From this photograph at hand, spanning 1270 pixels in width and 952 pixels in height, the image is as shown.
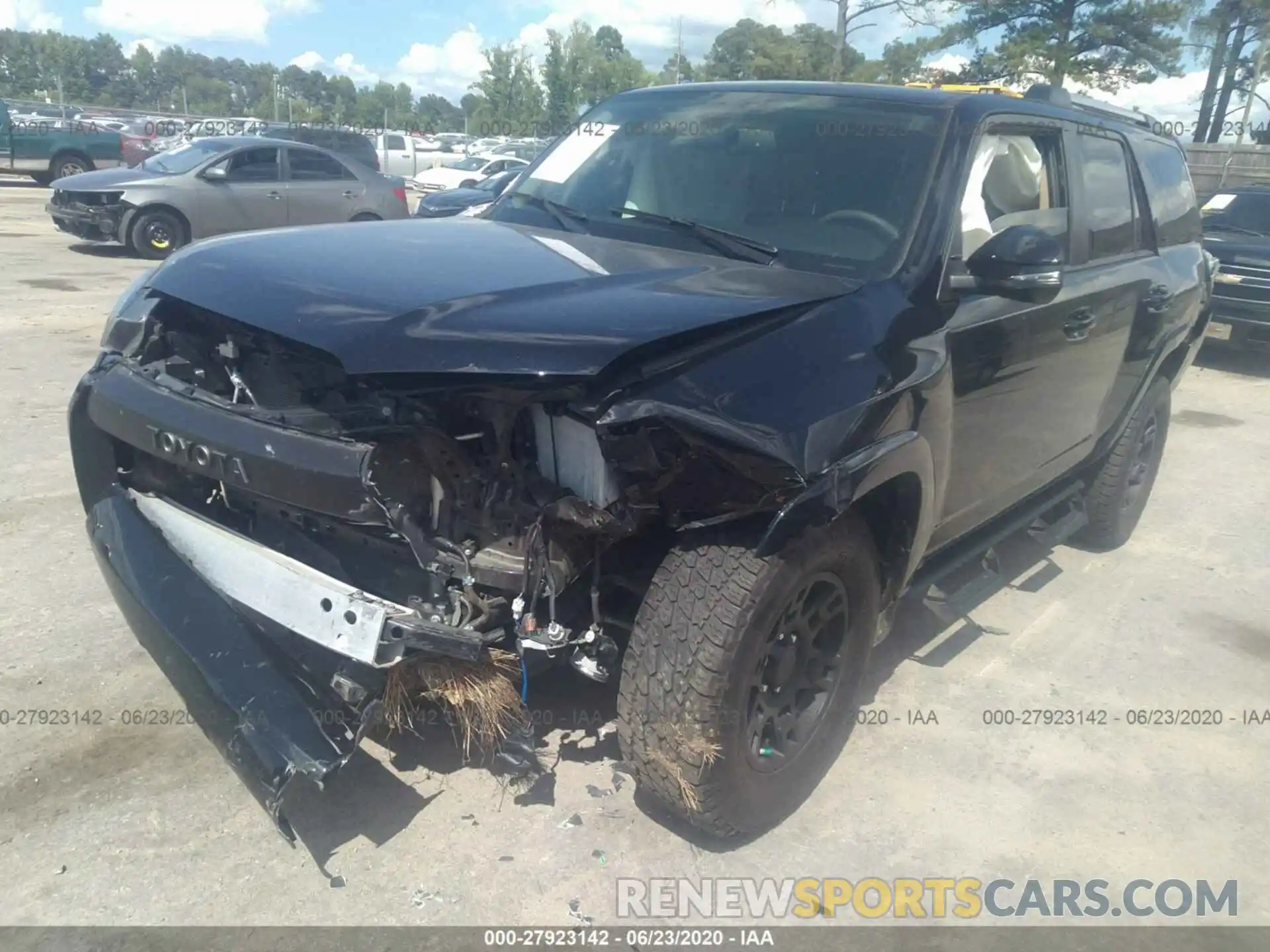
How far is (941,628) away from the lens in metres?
4.30

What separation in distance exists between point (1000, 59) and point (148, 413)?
27.0 metres

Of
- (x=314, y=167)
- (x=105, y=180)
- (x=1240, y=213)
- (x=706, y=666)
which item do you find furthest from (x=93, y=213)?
(x=1240, y=213)

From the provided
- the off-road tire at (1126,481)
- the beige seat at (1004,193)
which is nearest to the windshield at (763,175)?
the beige seat at (1004,193)

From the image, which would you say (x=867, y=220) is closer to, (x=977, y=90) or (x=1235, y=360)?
(x=977, y=90)

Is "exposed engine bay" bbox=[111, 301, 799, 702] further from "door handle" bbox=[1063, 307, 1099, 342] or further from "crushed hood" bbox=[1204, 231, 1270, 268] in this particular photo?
"crushed hood" bbox=[1204, 231, 1270, 268]

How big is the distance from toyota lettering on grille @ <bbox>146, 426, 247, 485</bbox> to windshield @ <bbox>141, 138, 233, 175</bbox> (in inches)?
467

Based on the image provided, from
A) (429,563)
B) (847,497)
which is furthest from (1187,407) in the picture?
(429,563)

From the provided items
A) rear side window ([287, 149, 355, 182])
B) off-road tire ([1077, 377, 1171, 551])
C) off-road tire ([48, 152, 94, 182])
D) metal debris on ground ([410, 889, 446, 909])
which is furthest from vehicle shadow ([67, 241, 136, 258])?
metal debris on ground ([410, 889, 446, 909])

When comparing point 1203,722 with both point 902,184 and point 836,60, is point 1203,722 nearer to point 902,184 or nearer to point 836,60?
point 902,184

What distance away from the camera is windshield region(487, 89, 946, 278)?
10.8 ft

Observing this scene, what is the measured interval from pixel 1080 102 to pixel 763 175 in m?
1.86

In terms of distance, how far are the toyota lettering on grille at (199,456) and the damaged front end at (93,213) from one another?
1170 cm

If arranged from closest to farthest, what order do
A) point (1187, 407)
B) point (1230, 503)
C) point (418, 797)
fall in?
point (418, 797) → point (1230, 503) → point (1187, 407)

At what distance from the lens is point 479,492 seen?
261 cm
